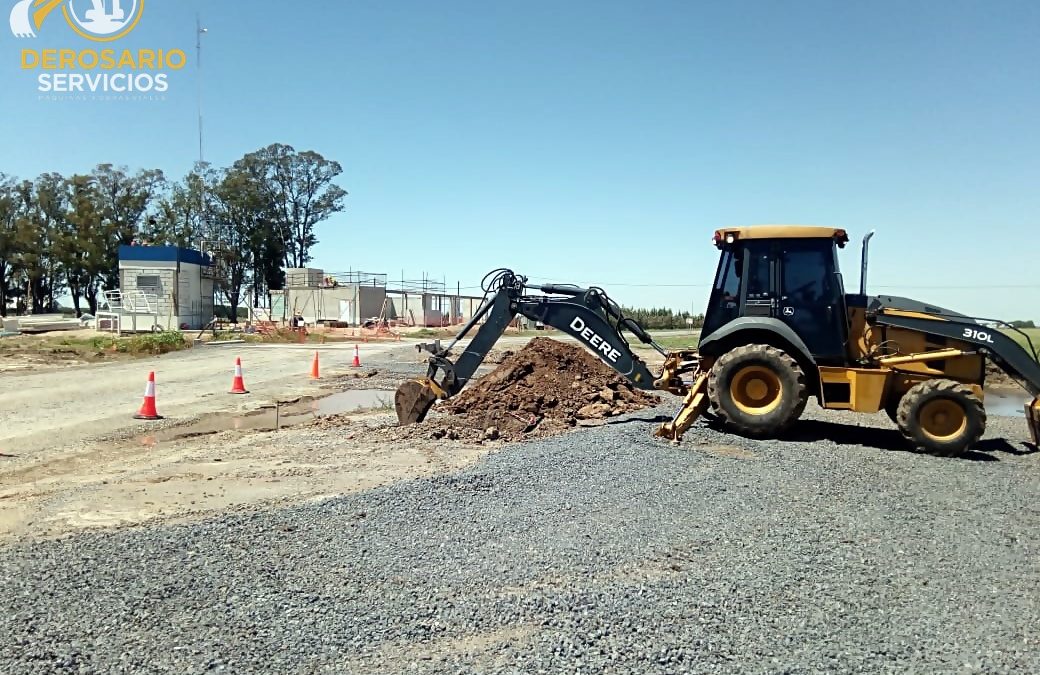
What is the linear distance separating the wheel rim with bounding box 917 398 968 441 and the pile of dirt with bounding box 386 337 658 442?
4308 mm

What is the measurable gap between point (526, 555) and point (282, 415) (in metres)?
10.0

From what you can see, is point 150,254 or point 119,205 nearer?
point 150,254

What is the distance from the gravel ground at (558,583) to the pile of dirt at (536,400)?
11.1 feet

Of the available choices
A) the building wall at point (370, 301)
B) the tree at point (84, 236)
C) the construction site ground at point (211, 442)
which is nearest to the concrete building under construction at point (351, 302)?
the building wall at point (370, 301)

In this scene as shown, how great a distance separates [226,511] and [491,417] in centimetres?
490

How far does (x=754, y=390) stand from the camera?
374 inches

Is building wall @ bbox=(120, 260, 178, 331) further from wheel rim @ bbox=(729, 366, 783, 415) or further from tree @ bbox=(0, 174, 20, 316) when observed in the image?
wheel rim @ bbox=(729, 366, 783, 415)

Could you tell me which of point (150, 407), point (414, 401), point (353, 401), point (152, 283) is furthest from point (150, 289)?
point (414, 401)

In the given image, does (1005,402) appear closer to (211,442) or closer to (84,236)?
(211,442)

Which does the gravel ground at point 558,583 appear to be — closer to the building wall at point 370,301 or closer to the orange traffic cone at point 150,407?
the orange traffic cone at point 150,407

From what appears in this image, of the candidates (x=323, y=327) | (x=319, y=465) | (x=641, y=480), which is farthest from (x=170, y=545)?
(x=323, y=327)

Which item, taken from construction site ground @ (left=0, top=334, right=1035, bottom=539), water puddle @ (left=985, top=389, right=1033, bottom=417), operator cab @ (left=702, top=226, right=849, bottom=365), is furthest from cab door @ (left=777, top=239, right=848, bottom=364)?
water puddle @ (left=985, top=389, right=1033, bottom=417)

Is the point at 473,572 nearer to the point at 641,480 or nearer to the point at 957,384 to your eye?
the point at 641,480

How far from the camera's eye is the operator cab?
9.55m
